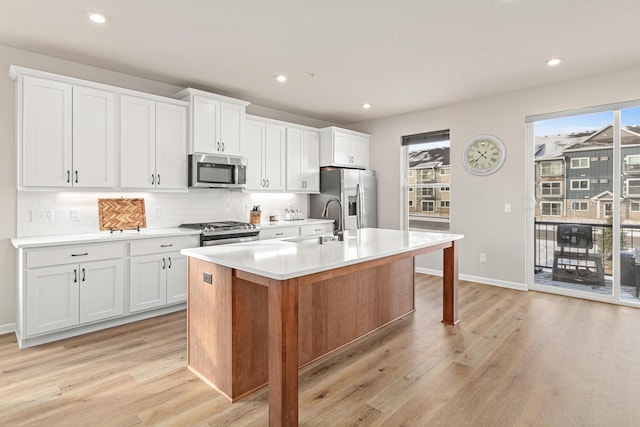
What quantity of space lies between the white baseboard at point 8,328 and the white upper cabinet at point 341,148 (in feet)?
13.9

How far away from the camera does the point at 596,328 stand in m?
3.28

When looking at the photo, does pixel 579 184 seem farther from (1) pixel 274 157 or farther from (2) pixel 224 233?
(2) pixel 224 233

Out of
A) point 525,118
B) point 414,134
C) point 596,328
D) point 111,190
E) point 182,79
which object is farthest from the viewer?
point 414,134

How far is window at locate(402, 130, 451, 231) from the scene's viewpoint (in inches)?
216

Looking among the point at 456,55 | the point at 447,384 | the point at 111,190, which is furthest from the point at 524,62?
the point at 111,190

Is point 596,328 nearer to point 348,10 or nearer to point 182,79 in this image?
point 348,10

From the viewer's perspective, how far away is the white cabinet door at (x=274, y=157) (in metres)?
5.04

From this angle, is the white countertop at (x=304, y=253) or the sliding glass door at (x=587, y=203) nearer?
the white countertop at (x=304, y=253)

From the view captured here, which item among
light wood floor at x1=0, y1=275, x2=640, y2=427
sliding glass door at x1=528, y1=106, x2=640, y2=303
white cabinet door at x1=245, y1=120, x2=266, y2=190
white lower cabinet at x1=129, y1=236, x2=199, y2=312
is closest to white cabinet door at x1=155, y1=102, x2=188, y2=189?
white lower cabinet at x1=129, y1=236, x2=199, y2=312

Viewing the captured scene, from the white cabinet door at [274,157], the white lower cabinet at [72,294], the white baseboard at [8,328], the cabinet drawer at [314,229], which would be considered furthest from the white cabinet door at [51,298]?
the cabinet drawer at [314,229]

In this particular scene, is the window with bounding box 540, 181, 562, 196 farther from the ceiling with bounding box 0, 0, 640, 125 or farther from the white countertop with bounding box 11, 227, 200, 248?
the white countertop with bounding box 11, 227, 200, 248

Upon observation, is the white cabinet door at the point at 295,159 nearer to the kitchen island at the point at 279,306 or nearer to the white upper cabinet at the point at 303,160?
the white upper cabinet at the point at 303,160

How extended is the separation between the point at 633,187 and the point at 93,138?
18.8 ft

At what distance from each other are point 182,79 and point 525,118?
428 centimetres
